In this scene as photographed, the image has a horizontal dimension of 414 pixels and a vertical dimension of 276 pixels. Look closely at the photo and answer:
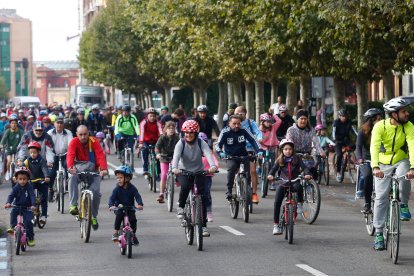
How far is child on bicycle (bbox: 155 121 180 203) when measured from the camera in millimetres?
21828

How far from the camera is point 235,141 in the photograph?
19234mm

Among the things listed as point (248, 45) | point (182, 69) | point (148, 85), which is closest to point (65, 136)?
point (248, 45)

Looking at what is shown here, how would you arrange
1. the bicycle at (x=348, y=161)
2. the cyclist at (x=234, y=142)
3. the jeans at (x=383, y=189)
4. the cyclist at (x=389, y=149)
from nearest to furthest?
the cyclist at (x=389, y=149) → the jeans at (x=383, y=189) → the cyclist at (x=234, y=142) → the bicycle at (x=348, y=161)

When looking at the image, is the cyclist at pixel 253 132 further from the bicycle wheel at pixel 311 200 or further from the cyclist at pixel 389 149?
the cyclist at pixel 389 149

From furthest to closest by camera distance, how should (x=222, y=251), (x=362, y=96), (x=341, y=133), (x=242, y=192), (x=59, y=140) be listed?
(x=362, y=96) < (x=341, y=133) < (x=59, y=140) < (x=242, y=192) < (x=222, y=251)

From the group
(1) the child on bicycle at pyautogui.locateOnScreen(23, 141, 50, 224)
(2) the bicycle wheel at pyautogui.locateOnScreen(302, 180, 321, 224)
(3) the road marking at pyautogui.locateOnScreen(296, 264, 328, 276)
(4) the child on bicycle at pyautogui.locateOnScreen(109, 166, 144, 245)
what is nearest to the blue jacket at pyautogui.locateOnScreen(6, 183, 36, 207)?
(4) the child on bicycle at pyautogui.locateOnScreen(109, 166, 144, 245)

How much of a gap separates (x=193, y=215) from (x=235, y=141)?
13.2 feet

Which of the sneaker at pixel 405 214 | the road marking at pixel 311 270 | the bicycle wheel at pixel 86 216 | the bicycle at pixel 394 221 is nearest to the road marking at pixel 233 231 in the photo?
the bicycle wheel at pixel 86 216

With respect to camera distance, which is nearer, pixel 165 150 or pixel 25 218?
pixel 25 218

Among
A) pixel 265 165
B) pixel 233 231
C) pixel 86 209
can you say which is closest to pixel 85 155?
pixel 86 209

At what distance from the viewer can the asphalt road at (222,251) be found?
13375 mm

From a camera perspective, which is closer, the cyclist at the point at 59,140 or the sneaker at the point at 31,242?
the sneaker at the point at 31,242

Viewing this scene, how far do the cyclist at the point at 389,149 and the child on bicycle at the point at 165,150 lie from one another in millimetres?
8009

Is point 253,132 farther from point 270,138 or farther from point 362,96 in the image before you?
point 362,96
